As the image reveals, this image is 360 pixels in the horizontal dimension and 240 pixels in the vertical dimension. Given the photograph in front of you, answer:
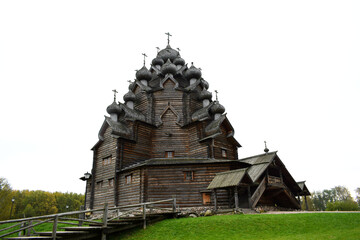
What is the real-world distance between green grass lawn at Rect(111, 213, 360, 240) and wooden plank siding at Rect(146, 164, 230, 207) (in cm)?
726

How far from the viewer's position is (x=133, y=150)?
26703 mm

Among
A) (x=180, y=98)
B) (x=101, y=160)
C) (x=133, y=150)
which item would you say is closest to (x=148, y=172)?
(x=133, y=150)

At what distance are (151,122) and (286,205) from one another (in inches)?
612

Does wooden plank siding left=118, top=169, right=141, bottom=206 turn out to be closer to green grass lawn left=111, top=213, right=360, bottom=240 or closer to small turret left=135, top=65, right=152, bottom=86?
green grass lawn left=111, top=213, right=360, bottom=240

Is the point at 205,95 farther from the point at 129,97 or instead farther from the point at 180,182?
the point at 180,182

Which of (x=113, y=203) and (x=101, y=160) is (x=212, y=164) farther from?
(x=101, y=160)

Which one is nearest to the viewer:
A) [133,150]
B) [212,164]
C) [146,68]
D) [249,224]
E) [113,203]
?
[249,224]

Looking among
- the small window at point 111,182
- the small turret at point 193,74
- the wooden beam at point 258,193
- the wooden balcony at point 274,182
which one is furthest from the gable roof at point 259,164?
the small turret at point 193,74

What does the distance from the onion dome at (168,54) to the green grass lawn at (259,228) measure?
85.9 ft

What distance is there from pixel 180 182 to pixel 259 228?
10376 millimetres

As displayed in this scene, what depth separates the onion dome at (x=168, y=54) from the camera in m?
37.0

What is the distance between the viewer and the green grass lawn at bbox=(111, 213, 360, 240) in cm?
1174

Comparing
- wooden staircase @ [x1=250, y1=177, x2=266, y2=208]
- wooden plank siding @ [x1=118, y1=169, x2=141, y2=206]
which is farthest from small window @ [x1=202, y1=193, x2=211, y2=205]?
wooden plank siding @ [x1=118, y1=169, x2=141, y2=206]

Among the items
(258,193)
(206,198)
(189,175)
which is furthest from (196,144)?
(258,193)
